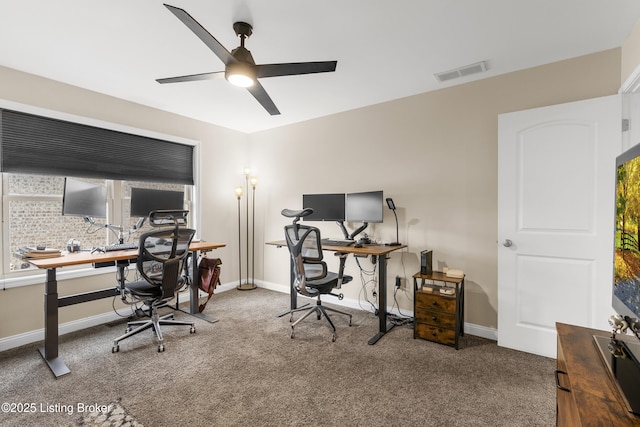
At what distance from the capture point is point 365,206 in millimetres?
3457

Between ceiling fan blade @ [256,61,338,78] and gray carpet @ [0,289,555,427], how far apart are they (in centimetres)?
224

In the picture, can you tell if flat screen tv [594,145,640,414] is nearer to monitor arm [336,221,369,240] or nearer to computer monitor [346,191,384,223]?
computer monitor [346,191,384,223]

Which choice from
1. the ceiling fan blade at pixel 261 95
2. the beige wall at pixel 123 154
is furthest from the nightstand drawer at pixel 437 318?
the beige wall at pixel 123 154

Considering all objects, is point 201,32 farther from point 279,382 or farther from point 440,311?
point 440,311

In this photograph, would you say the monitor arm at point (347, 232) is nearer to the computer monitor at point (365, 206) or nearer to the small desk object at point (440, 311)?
the computer monitor at point (365, 206)

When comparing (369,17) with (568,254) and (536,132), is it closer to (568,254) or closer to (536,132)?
(536,132)

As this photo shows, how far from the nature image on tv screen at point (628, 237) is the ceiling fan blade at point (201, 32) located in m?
2.09

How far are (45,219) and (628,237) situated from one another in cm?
446

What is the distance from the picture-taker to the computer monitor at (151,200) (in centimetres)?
331

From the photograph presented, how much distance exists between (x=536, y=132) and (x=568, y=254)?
108 centimetres

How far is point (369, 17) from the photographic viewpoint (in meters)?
2.05

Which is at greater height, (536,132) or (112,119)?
(112,119)

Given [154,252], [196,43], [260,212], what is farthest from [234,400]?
[260,212]

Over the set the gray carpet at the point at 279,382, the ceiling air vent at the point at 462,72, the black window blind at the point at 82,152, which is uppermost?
the ceiling air vent at the point at 462,72
